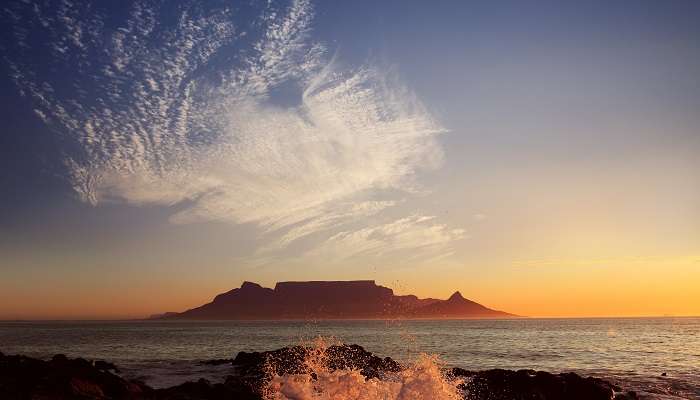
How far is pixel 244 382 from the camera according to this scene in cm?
2142

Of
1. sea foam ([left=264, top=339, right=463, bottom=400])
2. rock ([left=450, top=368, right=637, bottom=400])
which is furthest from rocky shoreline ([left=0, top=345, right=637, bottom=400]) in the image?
sea foam ([left=264, top=339, right=463, bottom=400])

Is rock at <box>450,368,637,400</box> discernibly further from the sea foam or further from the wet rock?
the wet rock

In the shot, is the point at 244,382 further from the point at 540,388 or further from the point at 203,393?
the point at 540,388

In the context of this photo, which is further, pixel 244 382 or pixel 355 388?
pixel 244 382

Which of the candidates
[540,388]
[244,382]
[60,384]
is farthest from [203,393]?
[540,388]

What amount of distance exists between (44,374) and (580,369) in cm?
3459

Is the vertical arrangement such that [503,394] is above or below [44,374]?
below

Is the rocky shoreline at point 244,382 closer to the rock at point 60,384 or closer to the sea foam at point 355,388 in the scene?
the rock at point 60,384

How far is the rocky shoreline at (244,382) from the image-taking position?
1398cm

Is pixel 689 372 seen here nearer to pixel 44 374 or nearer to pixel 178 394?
pixel 178 394

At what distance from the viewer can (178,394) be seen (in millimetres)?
15891

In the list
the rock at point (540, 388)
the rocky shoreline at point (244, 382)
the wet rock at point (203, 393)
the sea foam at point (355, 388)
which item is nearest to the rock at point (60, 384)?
the rocky shoreline at point (244, 382)

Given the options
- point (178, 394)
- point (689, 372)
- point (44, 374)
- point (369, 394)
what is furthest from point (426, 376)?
point (689, 372)

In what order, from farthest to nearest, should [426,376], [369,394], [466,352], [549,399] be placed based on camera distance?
[466,352]
[549,399]
[426,376]
[369,394]
